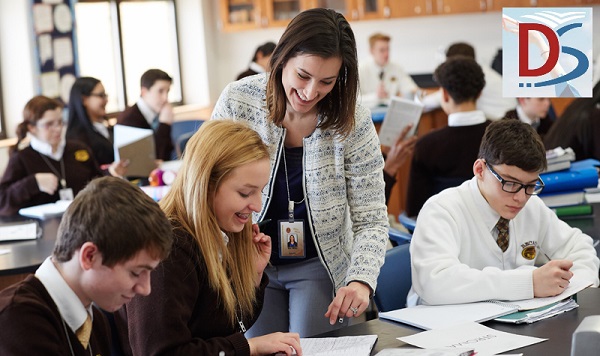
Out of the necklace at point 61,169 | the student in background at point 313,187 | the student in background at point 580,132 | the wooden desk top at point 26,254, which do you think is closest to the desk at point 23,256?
the wooden desk top at point 26,254

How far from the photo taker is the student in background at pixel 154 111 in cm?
603

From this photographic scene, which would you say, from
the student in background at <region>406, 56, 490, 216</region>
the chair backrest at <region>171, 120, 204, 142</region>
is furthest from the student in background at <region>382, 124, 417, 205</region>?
the chair backrest at <region>171, 120, 204, 142</region>

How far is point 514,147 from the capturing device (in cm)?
251

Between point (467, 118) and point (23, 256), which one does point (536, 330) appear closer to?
point (23, 256)

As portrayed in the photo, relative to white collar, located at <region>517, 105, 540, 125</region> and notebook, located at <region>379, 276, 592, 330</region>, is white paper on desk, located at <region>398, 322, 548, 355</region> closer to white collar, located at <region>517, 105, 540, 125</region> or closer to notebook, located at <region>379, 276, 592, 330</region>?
notebook, located at <region>379, 276, 592, 330</region>

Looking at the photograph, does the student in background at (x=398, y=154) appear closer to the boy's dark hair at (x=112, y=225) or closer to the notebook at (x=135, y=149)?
the notebook at (x=135, y=149)

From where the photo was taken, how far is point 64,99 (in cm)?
756

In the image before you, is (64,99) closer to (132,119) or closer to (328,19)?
(132,119)

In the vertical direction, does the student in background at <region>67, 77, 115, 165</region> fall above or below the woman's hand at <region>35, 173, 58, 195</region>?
above

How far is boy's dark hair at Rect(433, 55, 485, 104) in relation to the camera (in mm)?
4215

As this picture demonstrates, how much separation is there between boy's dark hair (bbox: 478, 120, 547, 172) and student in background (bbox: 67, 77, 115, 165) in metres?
3.75

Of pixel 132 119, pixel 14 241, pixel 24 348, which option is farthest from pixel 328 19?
pixel 132 119

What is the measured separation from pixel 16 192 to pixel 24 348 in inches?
126

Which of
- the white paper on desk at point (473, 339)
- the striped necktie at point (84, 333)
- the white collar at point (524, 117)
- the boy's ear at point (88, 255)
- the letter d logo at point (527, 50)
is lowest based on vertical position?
the white paper on desk at point (473, 339)
